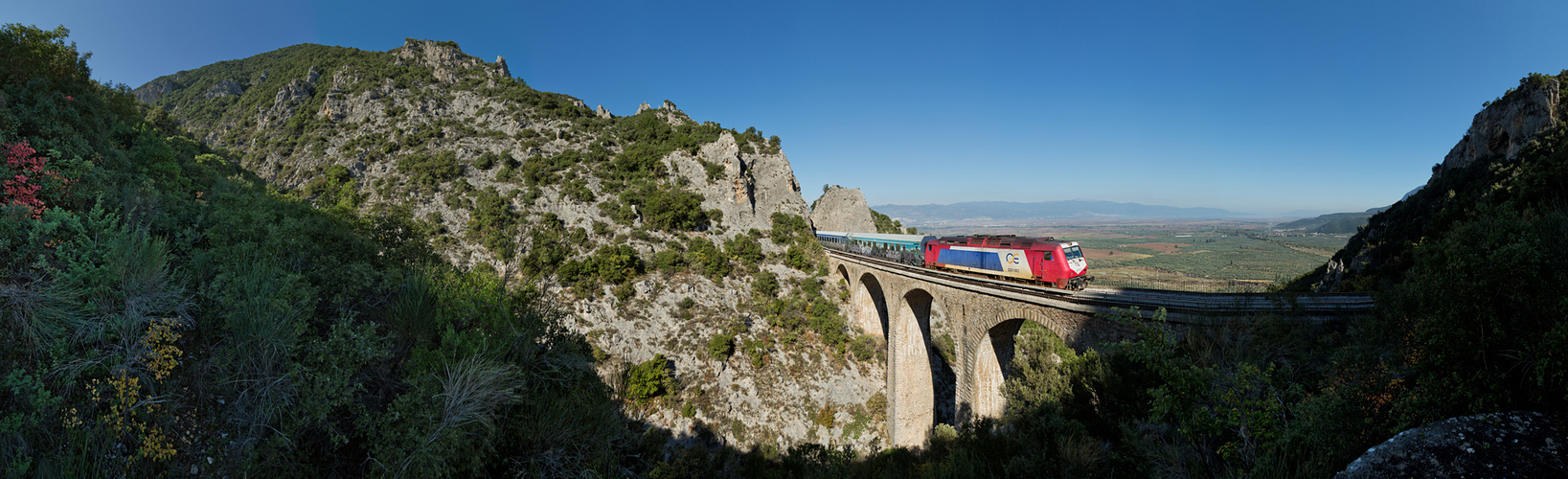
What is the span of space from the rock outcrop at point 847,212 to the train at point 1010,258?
23.0m

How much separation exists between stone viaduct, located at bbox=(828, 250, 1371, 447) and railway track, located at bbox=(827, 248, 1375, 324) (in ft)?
0.14

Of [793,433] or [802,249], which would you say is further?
[802,249]

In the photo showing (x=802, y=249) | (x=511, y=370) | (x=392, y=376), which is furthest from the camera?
(x=802, y=249)

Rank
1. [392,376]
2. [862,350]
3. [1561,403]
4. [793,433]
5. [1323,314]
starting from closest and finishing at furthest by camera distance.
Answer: [1561,403]
[392,376]
[1323,314]
[793,433]
[862,350]

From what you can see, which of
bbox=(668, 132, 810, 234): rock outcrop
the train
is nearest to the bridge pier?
the train

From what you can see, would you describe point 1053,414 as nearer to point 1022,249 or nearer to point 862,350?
point 1022,249

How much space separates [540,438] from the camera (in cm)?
650

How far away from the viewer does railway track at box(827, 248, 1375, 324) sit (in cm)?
949

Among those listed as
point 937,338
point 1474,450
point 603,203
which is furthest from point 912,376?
point 603,203

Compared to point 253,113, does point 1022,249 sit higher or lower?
lower

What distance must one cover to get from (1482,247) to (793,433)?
2192 cm

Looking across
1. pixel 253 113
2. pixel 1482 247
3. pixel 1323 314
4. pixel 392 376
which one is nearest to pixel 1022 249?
pixel 1323 314

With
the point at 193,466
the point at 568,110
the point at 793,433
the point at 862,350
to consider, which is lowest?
the point at 793,433

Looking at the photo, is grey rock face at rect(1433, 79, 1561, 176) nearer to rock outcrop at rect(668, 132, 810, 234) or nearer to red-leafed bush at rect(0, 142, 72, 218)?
rock outcrop at rect(668, 132, 810, 234)
